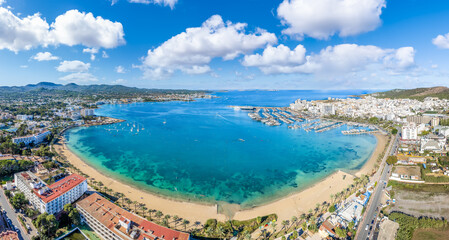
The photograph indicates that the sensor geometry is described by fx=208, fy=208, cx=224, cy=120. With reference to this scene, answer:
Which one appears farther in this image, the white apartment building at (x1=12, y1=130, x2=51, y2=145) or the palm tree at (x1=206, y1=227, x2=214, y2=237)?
the white apartment building at (x1=12, y1=130, x2=51, y2=145)

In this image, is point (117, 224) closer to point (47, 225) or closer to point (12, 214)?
point (47, 225)

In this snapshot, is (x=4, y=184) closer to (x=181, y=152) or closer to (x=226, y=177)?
(x=181, y=152)

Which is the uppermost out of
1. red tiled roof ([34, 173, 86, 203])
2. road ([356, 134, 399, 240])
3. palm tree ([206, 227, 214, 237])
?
red tiled roof ([34, 173, 86, 203])

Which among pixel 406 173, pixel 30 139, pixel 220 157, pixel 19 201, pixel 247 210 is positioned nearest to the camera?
pixel 19 201

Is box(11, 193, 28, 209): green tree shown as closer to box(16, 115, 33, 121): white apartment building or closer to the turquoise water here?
the turquoise water

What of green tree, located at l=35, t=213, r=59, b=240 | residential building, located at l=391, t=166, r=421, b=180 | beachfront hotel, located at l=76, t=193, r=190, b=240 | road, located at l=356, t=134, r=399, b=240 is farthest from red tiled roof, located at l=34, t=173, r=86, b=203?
residential building, located at l=391, t=166, r=421, b=180

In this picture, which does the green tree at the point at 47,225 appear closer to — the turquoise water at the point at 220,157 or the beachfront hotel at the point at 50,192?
the beachfront hotel at the point at 50,192

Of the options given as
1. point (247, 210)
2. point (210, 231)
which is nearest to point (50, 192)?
point (210, 231)
